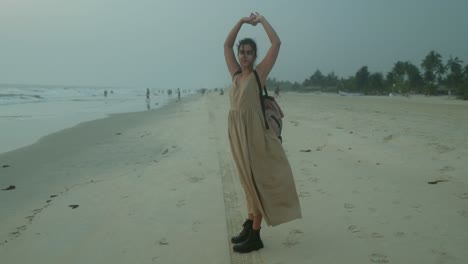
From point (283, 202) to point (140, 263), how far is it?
4.05ft

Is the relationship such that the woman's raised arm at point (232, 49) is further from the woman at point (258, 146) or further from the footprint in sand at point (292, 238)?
the footprint in sand at point (292, 238)

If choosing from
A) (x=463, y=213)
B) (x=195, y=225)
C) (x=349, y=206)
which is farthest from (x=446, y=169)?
(x=195, y=225)

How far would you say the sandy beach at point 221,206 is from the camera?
3.05 meters

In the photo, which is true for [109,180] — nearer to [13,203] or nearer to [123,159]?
[13,203]

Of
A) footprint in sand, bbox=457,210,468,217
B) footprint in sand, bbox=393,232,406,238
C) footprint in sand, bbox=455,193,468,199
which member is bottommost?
footprint in sand, bbox=393,232,406,238

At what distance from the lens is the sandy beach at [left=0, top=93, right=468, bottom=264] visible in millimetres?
3049

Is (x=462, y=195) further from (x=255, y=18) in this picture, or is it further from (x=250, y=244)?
(x=255, y=18)

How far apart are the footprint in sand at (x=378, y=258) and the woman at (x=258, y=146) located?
0.64 meters

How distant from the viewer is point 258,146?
2.87 m

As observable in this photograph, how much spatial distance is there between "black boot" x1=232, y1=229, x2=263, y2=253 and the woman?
0.23 m

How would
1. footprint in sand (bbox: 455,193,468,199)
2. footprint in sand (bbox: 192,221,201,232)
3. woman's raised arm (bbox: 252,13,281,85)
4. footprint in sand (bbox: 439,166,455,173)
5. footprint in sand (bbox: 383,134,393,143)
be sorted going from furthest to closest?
footprint in sand (bbox: 383,134,393,143) < footprint in sand (bbox: 439,166,455,173) < footprint in sand (bbox: 455,193,468,199) < footprint in sand (bbox: 192,221,201,232) < woman's raised arm (bbox: 252,13,281,85)

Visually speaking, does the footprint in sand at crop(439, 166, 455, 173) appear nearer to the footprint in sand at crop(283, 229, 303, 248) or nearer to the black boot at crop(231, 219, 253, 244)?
the footprint in sand at crop(283, 229, 303, 248)

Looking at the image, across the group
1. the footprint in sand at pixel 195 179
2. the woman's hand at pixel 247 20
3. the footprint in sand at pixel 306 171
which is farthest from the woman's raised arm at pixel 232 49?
the footprint in sand at pixel 306 171

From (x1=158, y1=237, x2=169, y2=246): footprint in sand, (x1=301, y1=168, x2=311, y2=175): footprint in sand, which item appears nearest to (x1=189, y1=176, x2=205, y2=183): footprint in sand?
(x1=301, y1=168, x2=311, y2=175): footprint in sand
